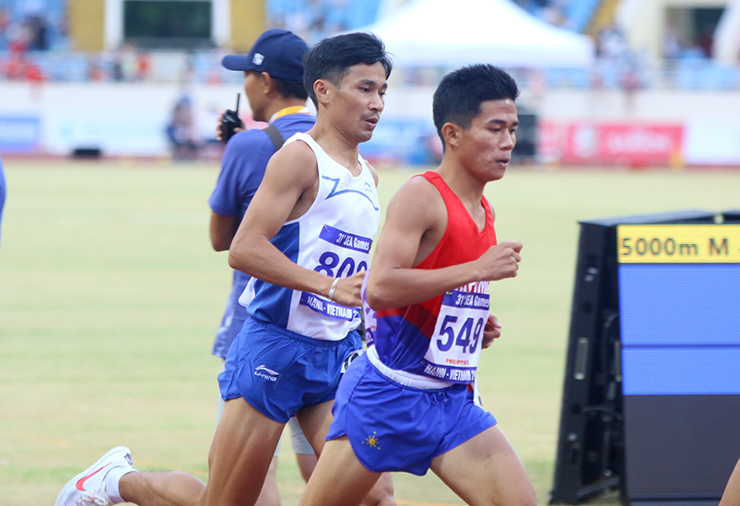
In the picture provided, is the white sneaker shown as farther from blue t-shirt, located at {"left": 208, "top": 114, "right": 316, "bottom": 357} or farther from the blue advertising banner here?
the blue advertising banner

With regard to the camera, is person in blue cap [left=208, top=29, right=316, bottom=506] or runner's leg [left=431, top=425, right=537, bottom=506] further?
person in blue cap [left=208, top=29, right=316, bottom=506]

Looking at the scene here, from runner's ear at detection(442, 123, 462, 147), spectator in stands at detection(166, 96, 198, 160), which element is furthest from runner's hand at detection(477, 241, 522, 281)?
spectator in stands at detection(166, 96, 198, 160)

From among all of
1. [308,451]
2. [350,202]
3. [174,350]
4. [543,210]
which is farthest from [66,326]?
[543,210]

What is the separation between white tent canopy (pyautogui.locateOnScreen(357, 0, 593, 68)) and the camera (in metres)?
30.6

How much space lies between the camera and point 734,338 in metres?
5.29

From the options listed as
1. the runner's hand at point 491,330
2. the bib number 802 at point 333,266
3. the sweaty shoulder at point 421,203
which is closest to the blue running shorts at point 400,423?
the runner's hand at point 491,330

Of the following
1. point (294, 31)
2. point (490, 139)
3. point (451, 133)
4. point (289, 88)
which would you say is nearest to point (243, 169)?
point (289, 88)

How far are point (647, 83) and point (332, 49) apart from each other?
112ft

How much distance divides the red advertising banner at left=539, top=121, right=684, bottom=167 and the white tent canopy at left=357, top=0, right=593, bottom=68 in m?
3.06

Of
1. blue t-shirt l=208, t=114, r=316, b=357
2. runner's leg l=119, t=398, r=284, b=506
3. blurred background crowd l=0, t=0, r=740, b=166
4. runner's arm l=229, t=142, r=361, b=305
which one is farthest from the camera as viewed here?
blurred background crowd l=0, t=0, r=740, b=166

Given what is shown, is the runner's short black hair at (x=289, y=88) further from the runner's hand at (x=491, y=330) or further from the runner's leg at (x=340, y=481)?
the runner's leg at (x=340, y=481)

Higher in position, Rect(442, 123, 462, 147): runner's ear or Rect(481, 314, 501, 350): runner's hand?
Rect(442, 123, 462, 147): runner's ear

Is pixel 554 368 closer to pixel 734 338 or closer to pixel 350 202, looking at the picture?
pixel 734 338

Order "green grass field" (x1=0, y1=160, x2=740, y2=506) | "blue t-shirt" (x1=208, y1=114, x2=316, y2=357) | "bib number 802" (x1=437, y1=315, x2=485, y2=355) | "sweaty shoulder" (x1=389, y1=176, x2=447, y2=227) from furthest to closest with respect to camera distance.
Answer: "green grass field" (x1=0, y1=160, x2=740, y2=506) < "blue t-shirt" (x1=208, y1=114, x2=316, y2=357) < "bib number 802" (x1=437, y1=315, x2=485, y2=355) < "sweaty shoulder" (x1=389, y1=176, x2=447, y2=227)
